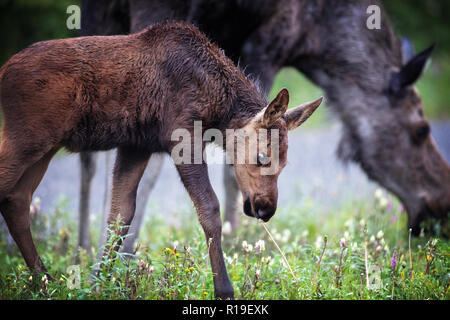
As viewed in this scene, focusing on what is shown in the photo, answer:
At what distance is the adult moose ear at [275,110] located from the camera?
11.2 ft

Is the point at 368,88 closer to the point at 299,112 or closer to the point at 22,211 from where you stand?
the point at 299,112

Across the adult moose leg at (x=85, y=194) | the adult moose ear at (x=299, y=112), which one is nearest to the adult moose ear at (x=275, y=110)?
the adult moose ear at (x=299, y=112)

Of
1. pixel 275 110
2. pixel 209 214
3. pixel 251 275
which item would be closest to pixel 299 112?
pixel 275 110

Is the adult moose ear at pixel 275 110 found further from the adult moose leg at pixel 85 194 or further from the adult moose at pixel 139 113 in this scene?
the adult moose leg at pixel 85 194

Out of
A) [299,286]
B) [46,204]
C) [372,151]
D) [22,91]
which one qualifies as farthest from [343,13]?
[46,204]

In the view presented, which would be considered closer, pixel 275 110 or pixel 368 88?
pixel 275 110

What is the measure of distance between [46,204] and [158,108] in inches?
172

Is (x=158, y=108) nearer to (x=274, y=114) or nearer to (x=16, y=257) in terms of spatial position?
(x=274, y=114)

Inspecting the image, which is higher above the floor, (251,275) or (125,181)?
(125,181)

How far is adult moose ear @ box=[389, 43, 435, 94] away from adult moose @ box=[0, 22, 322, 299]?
2.45 metres

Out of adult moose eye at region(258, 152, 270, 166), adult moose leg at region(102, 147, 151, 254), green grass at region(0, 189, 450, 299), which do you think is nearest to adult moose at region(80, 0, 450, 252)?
green grass at region(0, 189, 450, 299)

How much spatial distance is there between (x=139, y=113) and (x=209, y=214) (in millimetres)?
786

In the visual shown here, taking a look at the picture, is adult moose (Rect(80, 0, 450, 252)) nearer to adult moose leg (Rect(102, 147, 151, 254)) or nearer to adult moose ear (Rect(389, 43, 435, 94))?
adult moose ear (Rect(389, 43, 435, 94))

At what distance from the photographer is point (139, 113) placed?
3.61 m
